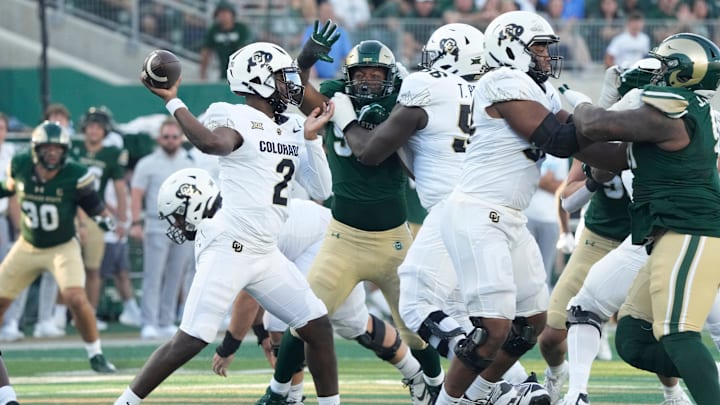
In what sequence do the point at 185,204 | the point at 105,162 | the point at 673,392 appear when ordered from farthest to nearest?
1. the point at 105,162
2. the point at 185,204
3. the point at 673,392

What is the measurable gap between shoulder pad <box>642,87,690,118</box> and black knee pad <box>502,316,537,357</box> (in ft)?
5.16

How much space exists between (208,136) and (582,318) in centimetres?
222

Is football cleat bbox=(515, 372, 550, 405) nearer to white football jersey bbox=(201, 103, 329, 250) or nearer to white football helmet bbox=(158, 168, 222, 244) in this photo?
white football jersey bbox=(201, 103, 329, 250)

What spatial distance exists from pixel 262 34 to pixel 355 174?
358 inches

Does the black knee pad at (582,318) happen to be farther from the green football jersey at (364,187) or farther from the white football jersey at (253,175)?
the white football jersey at (253,175)

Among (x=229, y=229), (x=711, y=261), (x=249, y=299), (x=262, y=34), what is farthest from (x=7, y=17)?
(x=711, y=261)

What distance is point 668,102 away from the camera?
260 inches

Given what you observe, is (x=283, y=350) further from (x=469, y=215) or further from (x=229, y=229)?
(x=469, y=215)

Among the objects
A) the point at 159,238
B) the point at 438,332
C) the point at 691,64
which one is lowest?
the point at 159,238

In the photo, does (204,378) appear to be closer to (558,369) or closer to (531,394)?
(558,369)

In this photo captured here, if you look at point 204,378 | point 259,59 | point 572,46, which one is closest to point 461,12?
point 572,46

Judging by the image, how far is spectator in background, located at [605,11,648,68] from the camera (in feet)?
55.5

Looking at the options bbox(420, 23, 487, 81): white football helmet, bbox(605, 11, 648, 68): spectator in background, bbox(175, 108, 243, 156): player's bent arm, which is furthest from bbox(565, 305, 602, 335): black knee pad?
bbox(605, 11, 648, 68): spectator in background

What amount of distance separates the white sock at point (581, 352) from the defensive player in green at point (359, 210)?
1.06 meters
